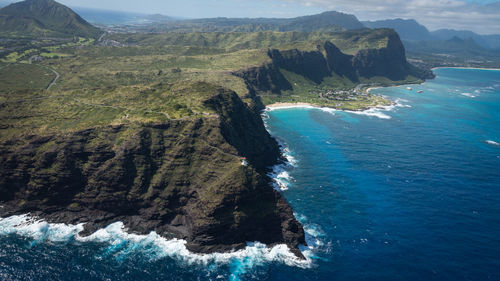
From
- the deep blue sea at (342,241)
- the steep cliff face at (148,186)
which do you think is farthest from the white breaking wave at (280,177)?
the steep cliff face at (148,186)

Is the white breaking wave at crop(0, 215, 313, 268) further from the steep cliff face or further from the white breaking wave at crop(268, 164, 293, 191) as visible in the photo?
the white breaking wave at crop(268, 164, 293, 191)

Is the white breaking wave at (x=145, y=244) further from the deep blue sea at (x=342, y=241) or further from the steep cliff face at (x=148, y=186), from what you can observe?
the steep cliff face at (x=148, y=186)

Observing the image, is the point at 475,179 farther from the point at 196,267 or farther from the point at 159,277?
the point at 159,277

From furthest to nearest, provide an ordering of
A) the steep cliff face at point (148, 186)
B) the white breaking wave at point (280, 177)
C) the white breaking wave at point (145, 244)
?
the white breaking wave at point (280, 177)
the steep cliff face at point (148, 186)
the white breaking wave at point (145, 244)

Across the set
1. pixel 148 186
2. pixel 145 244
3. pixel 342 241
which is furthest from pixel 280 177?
pixel 145 244

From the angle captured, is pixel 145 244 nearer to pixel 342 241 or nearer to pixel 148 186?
pixel 148 186

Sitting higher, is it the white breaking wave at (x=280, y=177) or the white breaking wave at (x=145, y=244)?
the white breaking wave at (x=280, y=177)
